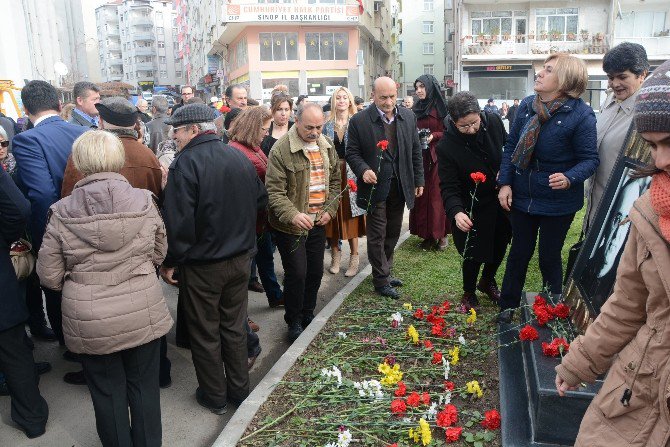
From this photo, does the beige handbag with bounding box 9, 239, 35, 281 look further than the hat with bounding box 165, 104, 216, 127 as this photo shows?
Yes

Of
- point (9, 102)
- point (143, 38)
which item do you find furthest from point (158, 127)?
point (143, 38)

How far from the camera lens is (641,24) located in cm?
3431

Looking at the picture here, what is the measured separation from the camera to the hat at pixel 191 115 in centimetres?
364

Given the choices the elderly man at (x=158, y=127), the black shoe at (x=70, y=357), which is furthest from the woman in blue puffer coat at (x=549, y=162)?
the elderly man at (x=158, y=127)

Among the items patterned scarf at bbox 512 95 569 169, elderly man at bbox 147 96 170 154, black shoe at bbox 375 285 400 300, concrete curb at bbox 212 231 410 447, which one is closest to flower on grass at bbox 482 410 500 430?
concrete curb at bbox 212 231 410 447

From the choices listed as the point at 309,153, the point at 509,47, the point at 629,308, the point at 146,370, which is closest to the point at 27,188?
the point at 146,370

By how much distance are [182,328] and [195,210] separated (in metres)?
1.45

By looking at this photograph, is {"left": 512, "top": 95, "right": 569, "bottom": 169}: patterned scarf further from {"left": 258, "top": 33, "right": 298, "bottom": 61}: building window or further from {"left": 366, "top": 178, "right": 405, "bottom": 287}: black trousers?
{"left": 258, "top": 33, "right": 298, "bottom": 61}: building window

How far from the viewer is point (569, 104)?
380cm

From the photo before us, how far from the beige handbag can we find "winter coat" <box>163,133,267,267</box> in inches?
39.8

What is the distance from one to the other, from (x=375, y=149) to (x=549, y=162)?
2015 mm

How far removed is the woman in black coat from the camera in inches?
185

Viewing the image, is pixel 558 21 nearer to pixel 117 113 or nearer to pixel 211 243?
pixel 117 113

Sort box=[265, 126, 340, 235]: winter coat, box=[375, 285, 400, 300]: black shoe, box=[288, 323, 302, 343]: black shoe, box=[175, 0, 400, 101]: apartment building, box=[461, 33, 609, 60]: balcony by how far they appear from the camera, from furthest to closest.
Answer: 1. box=[175, 0, 400, 101]: apartment building
2. box=[461, 33, 609, 60]: balcony
3. box=[375, 285, 400, 300]: black shoe
4. box=[288, 323, 302, 343]: black shoe
5. box=[265, 126, 340, 235]: winter coat
